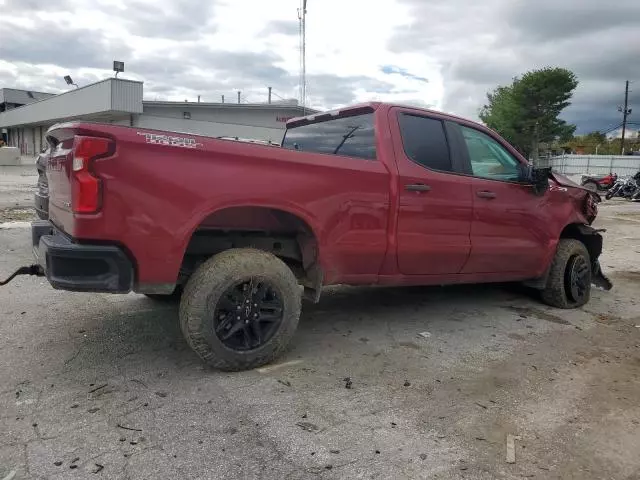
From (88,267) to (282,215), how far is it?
1.35m

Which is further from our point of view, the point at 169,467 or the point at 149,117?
the point at 149,117

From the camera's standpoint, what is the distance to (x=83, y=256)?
10.5 ft

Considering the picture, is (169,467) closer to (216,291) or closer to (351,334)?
(216,291)

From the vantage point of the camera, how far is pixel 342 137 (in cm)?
464

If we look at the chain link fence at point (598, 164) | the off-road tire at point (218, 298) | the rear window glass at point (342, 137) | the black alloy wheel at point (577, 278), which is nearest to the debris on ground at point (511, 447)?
the off-road tire at point (218, 298)

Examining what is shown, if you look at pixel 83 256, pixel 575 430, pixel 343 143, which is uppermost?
pixel 343 143

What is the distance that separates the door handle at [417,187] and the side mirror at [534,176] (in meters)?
1.34

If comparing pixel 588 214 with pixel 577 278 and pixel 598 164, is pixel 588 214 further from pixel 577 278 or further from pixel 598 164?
pixel 598 164

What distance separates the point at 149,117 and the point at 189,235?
30.2m

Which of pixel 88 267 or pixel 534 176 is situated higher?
pixel 534 176

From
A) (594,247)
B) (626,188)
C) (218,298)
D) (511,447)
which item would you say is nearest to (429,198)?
(218,298)

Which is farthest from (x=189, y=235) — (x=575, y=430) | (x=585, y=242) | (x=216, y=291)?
(x=585, y=242)

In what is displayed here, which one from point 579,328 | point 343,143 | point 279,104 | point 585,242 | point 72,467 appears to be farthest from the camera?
point 279,104

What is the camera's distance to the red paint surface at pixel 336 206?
10.7 feet
